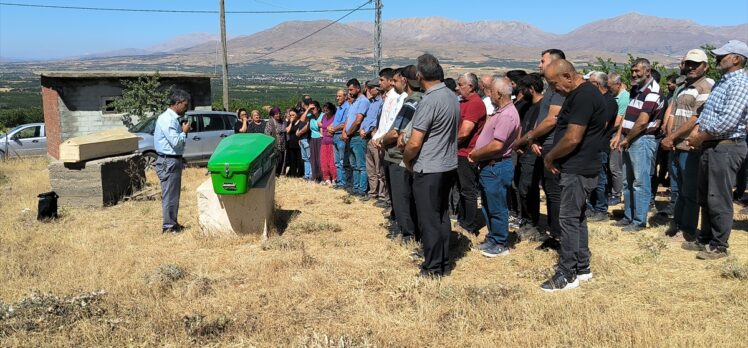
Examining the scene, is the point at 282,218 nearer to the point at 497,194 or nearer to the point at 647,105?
the point at 497,194

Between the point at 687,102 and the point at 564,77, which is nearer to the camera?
the point at 564,77

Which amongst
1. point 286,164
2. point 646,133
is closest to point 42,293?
point 646,133

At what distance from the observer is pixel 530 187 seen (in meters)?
6.48

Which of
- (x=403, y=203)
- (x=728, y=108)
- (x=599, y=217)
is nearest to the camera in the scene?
(x=728, y=108)

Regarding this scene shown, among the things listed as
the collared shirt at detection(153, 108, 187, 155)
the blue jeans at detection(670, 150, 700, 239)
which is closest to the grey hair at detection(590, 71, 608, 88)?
the blue jeans at detection(670, 150, 700, 239)

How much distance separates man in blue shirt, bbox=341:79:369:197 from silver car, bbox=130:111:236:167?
571 centimetres

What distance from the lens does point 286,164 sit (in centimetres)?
1241

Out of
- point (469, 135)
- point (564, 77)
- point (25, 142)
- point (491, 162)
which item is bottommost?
point (25, 142)

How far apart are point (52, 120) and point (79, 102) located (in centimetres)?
106

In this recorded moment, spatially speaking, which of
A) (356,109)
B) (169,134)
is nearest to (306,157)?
(356,109)

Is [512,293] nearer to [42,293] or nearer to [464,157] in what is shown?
[464,157]

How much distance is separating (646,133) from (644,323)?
3209mm

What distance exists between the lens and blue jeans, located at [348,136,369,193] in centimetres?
939

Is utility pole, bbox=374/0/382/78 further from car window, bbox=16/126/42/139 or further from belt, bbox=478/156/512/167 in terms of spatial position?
belt, bbox=478/156/512/167
